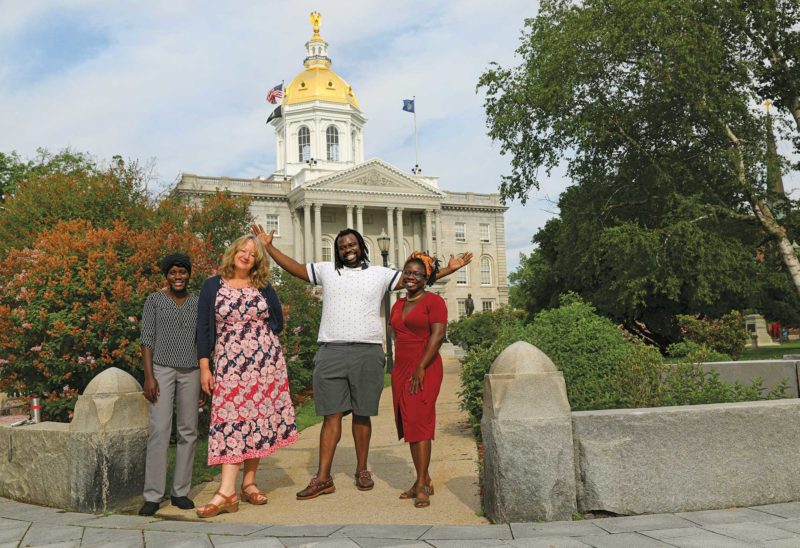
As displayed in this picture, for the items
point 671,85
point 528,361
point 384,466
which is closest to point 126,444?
point 384,466

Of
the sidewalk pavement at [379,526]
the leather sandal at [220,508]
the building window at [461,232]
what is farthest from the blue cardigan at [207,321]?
the building window at [461,232]

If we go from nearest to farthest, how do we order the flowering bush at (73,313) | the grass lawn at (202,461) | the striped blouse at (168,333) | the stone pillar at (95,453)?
1. the stone pillar at (95,453)
2. the striped blouse at (168,333)
3. the grass lawn at (202,461)
4. the flowering bush at (73,313)

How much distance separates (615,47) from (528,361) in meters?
18.8

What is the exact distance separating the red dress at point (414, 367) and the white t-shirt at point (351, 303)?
0.24 meters

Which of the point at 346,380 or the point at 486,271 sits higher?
the point at 486,271

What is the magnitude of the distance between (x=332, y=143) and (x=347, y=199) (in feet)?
38.1

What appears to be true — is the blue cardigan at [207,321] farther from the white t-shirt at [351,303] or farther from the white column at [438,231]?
the white column at [438,231]

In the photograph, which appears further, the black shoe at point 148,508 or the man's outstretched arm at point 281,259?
the man's outstretched arm at point 281,259

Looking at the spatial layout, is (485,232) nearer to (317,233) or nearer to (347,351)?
(317,233)

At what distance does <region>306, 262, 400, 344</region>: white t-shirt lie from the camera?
19.1 ft

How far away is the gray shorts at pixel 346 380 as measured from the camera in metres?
5.77

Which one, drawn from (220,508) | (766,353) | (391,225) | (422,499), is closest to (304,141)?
(391,225)

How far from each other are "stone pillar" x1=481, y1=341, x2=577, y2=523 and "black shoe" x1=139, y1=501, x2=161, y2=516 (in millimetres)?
2565

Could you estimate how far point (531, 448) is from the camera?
4.64 meters
